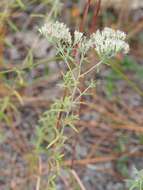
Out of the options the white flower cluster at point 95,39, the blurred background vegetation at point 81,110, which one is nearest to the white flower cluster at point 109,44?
the white flower cluster at point 95,39

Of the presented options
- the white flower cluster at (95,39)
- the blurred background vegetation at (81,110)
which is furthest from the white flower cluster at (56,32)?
the blurred background vegetation at (81,110)

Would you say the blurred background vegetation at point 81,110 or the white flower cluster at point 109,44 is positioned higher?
the white flower cluster at point 109,44

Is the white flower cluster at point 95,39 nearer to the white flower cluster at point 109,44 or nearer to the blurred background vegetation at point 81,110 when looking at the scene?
the white flower cluster at point 109,44

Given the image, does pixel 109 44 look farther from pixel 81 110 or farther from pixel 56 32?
pixel 81 110

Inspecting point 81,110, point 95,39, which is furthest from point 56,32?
point 81,110

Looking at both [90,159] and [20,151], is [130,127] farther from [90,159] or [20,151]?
[20,151]

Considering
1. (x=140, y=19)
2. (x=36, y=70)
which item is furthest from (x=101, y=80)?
(x=140, y=19)

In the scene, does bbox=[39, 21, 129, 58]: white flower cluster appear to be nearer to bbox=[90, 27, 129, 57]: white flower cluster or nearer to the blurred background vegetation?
bbox=[90, 27, 129, 57]: white flower cluster

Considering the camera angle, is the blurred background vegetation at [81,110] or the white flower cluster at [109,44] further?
the blurred background vegetation at [81,110]

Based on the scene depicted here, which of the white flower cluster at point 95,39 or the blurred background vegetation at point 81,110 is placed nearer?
the white flower cluster at point 95,39
